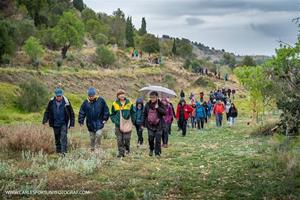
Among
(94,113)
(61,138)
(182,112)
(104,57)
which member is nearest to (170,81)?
(104,57)

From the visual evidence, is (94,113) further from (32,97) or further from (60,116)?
(32,97)

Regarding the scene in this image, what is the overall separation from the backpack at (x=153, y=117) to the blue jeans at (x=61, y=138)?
2.31 metres

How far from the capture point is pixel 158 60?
9262 cm

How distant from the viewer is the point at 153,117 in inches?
546

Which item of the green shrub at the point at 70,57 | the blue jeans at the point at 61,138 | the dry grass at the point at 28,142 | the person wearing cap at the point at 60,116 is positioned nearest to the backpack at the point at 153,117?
the person wearing cap at the point at 60,116

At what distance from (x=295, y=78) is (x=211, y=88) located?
227 feet

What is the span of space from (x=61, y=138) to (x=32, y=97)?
26059 mm

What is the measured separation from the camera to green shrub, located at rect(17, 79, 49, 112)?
38.6m

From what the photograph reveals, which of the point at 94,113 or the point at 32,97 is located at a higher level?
the point at 32,97

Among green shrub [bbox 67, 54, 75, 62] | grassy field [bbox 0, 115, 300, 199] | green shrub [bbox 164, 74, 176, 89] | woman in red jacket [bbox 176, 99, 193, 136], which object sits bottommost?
grassy field [bbox 0, 115, 300, 199]

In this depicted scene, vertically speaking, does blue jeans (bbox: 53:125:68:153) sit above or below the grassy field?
above

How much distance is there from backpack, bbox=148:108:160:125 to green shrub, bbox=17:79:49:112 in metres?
26.1

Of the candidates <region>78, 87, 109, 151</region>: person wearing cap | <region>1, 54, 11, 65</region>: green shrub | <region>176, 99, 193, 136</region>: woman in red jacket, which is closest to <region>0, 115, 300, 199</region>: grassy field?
<region>78, 87, 109, 151</region>: person wearing cap

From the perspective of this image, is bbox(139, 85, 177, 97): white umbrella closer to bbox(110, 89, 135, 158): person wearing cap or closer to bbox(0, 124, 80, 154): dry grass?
bbox(110, 89, 135, 158): person wearing cap
